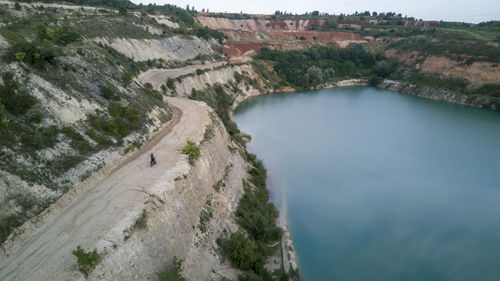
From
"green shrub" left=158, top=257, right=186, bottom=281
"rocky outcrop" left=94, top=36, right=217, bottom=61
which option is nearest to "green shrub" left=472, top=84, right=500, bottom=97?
"rocky outcrop" left=94, top=36, right=217, bottom=61

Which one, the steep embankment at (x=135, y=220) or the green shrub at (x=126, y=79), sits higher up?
the green shrub at (x=126, y=79)

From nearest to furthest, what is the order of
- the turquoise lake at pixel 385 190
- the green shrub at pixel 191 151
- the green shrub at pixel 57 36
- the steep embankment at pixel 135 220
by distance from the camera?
the steep embankment at pixel 135 220 < the green shrub at pixel 191 151 < the turquoise lake at pixel 385 190 < the green shrub at pixel 57 36

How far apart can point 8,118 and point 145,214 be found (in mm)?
8990

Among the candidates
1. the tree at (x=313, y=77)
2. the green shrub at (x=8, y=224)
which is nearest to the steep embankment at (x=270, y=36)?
the tree at (x=313, y=77)

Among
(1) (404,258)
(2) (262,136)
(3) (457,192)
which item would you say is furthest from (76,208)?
(3) (457,192)

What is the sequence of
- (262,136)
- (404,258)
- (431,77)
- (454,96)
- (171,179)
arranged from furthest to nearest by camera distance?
(431,77), (454,96), (262,136), (404,258), (171,179)

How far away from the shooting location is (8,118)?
46.8 feet

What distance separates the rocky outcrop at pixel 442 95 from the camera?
189 feet

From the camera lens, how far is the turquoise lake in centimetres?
A: 1953

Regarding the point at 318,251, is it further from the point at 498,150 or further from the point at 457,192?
Result: the point at 498,150

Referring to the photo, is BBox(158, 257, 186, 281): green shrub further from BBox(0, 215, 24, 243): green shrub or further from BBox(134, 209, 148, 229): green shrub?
BBox(0, 215, 24, 243): green shrub

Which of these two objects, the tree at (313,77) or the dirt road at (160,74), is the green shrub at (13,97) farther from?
the tree at (313,77)

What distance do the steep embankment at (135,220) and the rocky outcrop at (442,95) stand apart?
62.9 m

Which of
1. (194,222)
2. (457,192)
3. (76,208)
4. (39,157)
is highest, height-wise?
(39,157)
